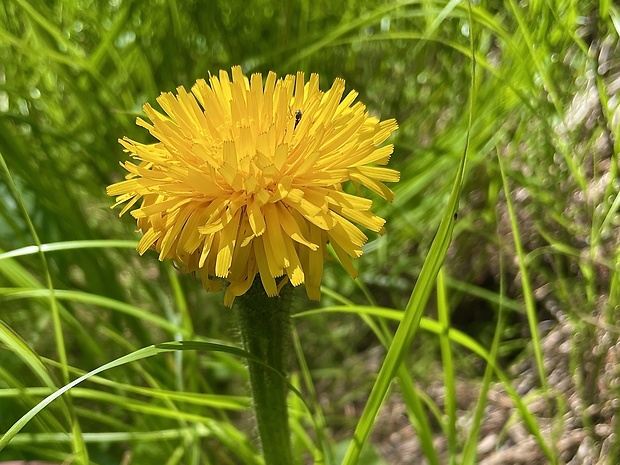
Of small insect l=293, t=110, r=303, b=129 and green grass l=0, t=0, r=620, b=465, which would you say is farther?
green grass l=0, t=0, r=620, b=465

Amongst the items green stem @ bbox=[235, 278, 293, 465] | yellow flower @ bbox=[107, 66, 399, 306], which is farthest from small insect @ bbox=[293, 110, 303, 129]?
green stem @ bbox=[235, 278, 293, 465]

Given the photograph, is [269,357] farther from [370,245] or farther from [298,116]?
[370,245]

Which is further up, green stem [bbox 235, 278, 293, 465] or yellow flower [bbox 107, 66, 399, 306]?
yellow flower [bbox 107, 66, 399, 306]

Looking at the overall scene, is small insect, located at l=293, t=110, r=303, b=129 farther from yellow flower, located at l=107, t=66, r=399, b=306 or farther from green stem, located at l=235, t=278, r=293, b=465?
green stem, located at l=235, t=278, r=293, b=465

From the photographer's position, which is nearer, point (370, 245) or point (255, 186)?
point (255, 186)

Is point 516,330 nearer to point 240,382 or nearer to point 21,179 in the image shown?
point 240,382

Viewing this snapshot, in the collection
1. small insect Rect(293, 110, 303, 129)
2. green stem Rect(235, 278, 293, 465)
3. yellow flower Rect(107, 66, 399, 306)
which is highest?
small insect Rect(293, 110, 303, 129)

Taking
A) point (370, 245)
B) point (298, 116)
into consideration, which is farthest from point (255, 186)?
point (370, 245)
